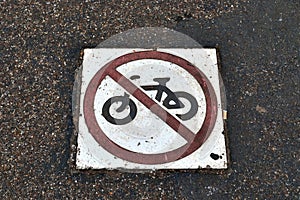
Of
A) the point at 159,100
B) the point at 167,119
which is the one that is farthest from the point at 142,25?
the point at 167,119

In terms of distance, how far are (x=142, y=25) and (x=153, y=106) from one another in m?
0.53

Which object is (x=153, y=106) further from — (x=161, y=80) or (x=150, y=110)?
(x=161, y=80)

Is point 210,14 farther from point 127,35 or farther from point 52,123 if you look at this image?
point 52,123

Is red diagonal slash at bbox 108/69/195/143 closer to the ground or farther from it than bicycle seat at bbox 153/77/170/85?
closer to the ground

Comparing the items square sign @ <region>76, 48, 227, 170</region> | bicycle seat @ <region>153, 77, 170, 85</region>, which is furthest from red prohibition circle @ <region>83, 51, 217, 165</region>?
bicycle seat @ <region>153, 77, 170, 85</region>

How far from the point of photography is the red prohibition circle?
1.98 m

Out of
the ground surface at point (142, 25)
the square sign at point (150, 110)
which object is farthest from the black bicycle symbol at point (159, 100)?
the ground surface at point (142, 25)

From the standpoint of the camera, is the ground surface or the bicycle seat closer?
the ground surface

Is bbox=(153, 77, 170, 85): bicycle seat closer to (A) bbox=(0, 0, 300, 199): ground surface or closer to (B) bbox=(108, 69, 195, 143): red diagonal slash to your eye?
(B) bbox=(108, 69, 195, 143): red diagonal slash

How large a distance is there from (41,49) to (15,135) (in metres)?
0.52

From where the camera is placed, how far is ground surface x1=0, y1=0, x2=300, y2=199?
1.95 metres

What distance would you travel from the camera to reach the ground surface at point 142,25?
195 cm

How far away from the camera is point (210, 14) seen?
94.1 inches

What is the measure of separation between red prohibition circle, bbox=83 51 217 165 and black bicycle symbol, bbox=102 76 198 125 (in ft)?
0.19
